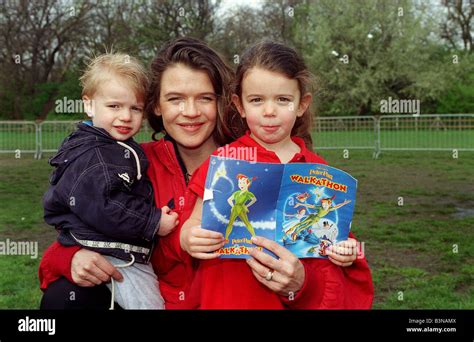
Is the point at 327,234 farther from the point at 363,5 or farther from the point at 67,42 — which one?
the point at 363,5

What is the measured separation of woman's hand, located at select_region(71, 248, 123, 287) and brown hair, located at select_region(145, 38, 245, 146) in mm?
597

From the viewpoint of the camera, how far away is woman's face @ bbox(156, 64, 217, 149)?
2273 mm

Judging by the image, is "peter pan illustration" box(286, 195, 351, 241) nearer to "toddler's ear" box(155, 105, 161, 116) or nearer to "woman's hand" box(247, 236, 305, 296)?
"woman's hand" box(247, 236, 305, 296)

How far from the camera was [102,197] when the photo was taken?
210cm

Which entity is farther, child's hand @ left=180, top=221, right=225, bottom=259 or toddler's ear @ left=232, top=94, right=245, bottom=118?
toddler's ear @ left=232, top=94, right=245, bottom=118

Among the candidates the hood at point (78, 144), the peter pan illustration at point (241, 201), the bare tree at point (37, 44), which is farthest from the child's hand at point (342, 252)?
the bare tree at point (37, 44)

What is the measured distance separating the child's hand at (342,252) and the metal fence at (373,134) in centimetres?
1292

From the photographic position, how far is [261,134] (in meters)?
2.08

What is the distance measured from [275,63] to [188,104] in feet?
1.24

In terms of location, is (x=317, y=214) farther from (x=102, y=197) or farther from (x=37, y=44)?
(x=37, y=44)

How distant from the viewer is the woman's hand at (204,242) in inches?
76.7

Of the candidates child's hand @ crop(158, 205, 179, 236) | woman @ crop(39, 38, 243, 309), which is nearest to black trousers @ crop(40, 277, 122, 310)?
woman @ crop(39, 38, 243, 309)

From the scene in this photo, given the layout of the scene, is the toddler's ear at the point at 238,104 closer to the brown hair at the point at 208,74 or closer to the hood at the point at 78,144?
the brown hair at the point at 208,74

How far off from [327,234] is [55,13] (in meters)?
20.5
